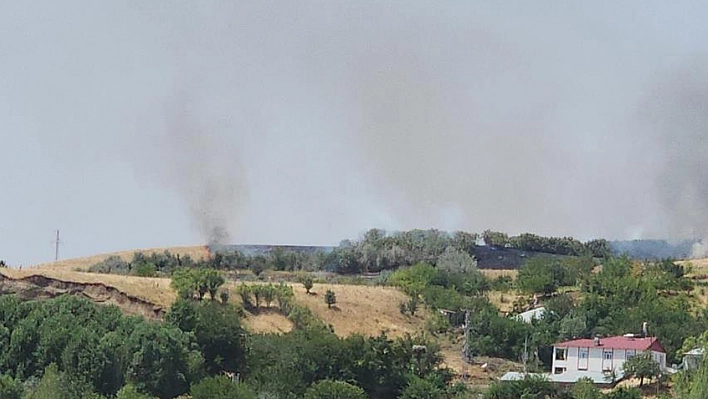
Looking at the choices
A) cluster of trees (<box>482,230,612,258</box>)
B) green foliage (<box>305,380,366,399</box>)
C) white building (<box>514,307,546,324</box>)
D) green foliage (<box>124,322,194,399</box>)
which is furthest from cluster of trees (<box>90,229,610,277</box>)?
green foliage (<box>305,380,366,399</box>)

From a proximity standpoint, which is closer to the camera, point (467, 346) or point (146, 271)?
point (467, 346)

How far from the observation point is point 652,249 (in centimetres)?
11662

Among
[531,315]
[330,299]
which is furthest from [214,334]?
[531,315]

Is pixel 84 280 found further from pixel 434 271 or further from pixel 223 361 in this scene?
pixel 434 271

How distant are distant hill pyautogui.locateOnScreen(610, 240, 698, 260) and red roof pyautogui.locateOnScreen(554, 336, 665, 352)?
1641 inches

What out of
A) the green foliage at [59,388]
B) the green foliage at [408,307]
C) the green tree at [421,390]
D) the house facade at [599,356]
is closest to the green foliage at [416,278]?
the green foliage at [408,307]

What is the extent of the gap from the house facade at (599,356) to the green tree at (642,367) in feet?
4.34

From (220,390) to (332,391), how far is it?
5691 mm

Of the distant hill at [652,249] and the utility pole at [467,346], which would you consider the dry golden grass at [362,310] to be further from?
the distant hill at [652,249]

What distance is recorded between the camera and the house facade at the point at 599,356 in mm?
65312

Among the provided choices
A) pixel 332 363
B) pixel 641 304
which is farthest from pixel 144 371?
pixel 641 304

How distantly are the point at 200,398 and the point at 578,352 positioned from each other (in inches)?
946

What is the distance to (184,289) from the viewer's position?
7250 cm

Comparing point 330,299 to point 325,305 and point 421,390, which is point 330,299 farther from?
point 421,390
